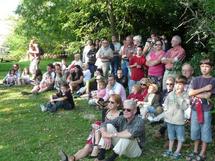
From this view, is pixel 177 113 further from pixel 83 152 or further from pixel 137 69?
pixel 137 69

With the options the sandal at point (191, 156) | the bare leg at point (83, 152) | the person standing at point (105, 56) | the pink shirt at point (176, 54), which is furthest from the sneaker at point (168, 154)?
the person standing at point (105, 56)

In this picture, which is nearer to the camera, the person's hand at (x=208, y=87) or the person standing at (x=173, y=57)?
the person's hand at (x=208, y=87)

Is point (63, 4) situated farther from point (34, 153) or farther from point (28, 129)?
point (34, 153)

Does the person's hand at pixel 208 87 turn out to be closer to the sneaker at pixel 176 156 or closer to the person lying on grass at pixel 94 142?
the sneaker at pixel 176 156

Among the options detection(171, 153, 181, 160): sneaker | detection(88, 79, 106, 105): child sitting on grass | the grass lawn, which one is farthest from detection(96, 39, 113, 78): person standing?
detection(171, 153, 181, 160): sneaker

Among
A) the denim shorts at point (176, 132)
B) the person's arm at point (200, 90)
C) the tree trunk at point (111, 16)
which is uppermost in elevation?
the tree trunk at point (111, 16)

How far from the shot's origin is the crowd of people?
7.50 metres

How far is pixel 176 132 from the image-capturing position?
7.98 meters

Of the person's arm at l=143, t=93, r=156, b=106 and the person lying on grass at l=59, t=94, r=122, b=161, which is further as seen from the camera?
the person's arm at l=143, t=93, r=156, b=106

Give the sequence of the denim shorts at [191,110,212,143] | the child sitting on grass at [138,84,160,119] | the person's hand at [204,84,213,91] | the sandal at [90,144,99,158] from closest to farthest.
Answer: the person's hand at [204,84,213,91] → the denim shorts at [191,110,212,143] → the sandal at [90,144,99,158] → the child sitting on grass at [138,84,160,119]

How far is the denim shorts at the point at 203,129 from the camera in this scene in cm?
742

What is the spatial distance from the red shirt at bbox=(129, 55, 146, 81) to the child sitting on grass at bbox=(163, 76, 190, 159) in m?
3.98

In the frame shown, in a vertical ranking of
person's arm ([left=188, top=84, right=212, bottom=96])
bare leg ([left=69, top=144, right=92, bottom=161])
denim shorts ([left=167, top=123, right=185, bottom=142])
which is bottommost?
bare leg ([left=69, top=144, right=92, bottom=161])

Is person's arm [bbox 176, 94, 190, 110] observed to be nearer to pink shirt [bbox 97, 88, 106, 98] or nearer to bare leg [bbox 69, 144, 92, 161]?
bare leg [bbox 69, 144, 92, 161]
